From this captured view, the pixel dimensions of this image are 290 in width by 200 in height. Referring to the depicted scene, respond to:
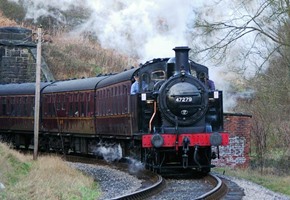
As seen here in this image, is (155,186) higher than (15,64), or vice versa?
(15,64)

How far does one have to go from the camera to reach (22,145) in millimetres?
27156

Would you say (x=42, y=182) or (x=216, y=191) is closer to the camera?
(x=42, y=182)

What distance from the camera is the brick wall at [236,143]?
22000 mm

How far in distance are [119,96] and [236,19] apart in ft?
17.5

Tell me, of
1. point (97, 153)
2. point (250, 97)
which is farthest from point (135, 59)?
point (97, 153)

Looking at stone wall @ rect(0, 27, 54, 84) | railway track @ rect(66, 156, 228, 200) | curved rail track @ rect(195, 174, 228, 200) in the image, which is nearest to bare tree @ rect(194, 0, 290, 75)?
railway track @ rect(66, 156, 228, 200)

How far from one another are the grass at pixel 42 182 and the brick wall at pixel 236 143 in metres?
8.20

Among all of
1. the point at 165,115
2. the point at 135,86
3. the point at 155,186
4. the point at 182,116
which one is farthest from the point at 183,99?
the point at 155,186

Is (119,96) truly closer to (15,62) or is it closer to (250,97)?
(250,97)

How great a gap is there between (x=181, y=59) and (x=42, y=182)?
4777mm

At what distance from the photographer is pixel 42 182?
11.4 m

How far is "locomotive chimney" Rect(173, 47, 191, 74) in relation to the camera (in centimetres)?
1459

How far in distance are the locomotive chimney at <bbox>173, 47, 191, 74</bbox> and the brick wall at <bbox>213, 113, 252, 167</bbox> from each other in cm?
752

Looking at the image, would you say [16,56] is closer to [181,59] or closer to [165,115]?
[181,59]
